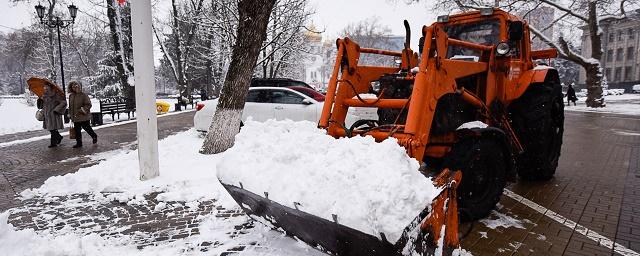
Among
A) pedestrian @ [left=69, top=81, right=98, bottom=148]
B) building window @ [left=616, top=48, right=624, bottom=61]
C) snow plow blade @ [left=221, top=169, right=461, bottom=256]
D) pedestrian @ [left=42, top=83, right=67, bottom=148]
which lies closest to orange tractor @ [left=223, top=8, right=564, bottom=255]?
snow plow blade @ [left=221, top=169, right=461, bottom=256]

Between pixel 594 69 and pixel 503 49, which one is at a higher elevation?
pixel 594 69

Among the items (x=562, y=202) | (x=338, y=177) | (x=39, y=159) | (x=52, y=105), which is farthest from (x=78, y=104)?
(x=562, y=202)

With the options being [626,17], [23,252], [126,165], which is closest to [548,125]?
[23,252]

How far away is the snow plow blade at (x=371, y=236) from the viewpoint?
242 cm

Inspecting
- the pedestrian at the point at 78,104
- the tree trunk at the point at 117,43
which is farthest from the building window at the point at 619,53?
the pedestrian at the point at 78,104

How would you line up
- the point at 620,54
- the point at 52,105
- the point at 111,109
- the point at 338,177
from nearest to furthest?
the point at 338,177
the point at 52,105
the point at 111,109
the point at 620,54

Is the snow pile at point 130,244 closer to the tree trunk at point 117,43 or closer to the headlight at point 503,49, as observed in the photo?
the headlight at point 503,49

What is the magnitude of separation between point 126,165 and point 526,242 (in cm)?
627

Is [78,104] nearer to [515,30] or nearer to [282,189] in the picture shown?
[282,189]

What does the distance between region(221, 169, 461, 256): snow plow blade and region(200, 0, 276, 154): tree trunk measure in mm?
4592

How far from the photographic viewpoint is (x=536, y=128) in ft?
17.8

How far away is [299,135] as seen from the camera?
134 inches

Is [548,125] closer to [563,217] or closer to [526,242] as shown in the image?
[563,217]

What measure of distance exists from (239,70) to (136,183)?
113 inches
